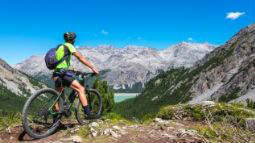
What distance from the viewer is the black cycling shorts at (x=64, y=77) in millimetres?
13445

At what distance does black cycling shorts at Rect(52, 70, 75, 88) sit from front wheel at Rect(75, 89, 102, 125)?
154cm

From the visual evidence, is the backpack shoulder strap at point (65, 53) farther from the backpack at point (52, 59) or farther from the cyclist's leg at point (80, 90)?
the cyclist's leg at point (80, 90)

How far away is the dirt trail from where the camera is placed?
459 inches

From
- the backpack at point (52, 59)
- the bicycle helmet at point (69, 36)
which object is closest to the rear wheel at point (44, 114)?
the backpack at point (52, 59)

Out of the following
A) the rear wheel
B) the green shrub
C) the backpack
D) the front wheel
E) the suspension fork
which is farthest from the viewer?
the front wheel

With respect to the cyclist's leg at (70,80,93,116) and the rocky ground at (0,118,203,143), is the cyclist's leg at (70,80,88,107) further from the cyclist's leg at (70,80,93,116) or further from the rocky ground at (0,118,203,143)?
the rocky ground at (0,118,203,143)

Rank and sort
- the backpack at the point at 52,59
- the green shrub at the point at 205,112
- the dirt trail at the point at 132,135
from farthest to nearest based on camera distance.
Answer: the green shrub at the point at 205,112 < the backpack at the point at 52,59 < the dirt trail at the point at 132,135

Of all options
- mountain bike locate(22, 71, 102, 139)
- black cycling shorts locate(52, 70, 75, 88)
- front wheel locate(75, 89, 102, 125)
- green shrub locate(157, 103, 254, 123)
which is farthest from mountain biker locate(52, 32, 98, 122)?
green shrub locate(157, 103, 254, 123)

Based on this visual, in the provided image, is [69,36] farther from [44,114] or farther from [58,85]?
[44,114]

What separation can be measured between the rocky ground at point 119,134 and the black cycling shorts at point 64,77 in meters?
1.72

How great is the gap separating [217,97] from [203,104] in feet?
530

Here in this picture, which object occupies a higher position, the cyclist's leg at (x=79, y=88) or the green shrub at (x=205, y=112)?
the cyclist's leg at (x=79, y=88)

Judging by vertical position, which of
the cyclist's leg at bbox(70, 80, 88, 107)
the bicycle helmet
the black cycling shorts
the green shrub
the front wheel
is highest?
the bicycle helmet

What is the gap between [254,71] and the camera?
168 m
